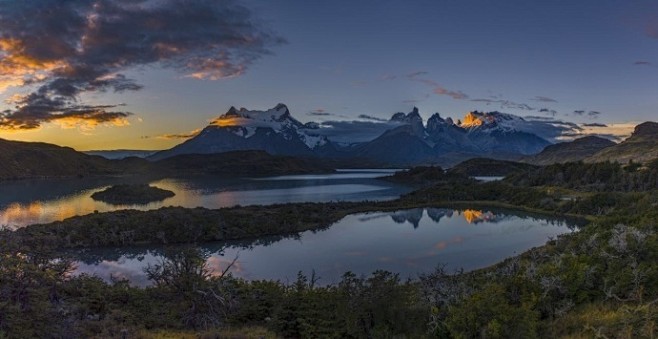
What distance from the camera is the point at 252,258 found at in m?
63.1

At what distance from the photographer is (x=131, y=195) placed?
155875 millimetres

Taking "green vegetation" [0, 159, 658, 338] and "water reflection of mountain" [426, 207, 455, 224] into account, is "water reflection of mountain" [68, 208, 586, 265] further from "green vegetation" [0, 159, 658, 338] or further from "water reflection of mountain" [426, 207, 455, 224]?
"green vegetation" [0, 159, 658, 338]

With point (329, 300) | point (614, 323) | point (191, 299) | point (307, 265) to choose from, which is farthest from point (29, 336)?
point (307, 265)

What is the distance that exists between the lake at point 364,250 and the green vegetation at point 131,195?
81549 mm

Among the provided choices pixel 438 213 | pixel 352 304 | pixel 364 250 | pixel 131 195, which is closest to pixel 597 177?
pixel 438 213

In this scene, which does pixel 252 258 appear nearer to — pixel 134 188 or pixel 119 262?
pixel 119 262

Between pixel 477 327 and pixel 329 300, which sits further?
pixel 329 300

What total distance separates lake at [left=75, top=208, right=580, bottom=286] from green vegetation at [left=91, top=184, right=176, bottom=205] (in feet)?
268

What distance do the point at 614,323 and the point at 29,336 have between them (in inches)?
836

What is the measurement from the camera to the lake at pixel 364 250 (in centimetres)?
5597

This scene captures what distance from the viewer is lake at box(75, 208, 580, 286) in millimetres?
55969

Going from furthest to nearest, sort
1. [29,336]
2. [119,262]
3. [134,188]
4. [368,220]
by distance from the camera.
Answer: [134,188], [368,220], [119,262], [29,336]

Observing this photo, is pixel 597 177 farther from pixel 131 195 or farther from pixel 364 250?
pixel 131 195

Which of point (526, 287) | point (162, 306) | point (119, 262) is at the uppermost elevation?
point (526, 287)
